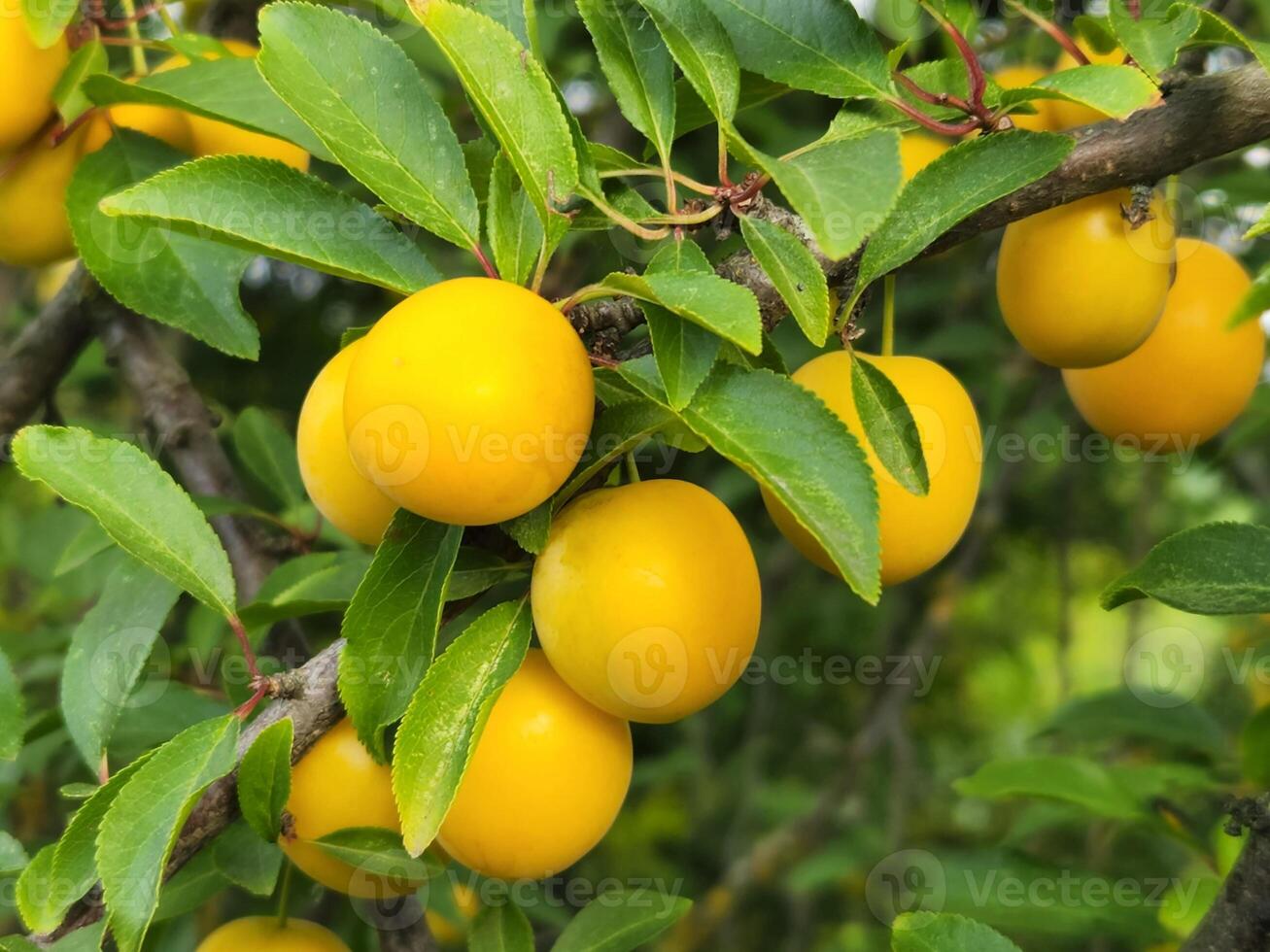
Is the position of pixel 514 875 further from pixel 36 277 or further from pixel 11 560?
pixel 36 277

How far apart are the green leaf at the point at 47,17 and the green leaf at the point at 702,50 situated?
54cm

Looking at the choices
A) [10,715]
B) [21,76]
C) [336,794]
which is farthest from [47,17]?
[336,794]

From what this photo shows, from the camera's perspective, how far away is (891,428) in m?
0.75

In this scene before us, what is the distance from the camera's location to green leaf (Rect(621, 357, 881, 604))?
62 centimetres

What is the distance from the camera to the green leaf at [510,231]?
2.50 ft

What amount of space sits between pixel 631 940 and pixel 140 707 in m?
0.53

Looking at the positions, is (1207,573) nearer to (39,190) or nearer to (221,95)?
(221,95)

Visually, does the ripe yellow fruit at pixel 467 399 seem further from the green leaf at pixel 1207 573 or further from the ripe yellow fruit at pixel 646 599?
the green leaf at pixel 1207 573

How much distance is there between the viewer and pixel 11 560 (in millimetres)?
2010

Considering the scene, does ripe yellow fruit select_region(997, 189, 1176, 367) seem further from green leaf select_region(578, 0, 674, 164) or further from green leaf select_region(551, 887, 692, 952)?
green leaf select_region(551, 887, 692, 952)

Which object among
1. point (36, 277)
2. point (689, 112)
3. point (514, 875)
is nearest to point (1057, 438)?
point (689, 112)

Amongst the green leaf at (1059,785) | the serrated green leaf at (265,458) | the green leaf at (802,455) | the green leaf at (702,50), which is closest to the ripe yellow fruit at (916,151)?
the green leaf at (702,50)

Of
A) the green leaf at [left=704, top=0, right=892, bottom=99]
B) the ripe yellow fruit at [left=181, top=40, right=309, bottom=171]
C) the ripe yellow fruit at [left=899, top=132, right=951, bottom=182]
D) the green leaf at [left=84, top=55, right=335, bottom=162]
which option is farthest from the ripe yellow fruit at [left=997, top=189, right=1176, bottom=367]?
the ripe yellow fruit at [left=181, top=40, right=309, bottom=171]

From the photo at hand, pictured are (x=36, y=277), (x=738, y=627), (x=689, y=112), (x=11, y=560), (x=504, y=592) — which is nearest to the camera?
(x=738, y=627)
